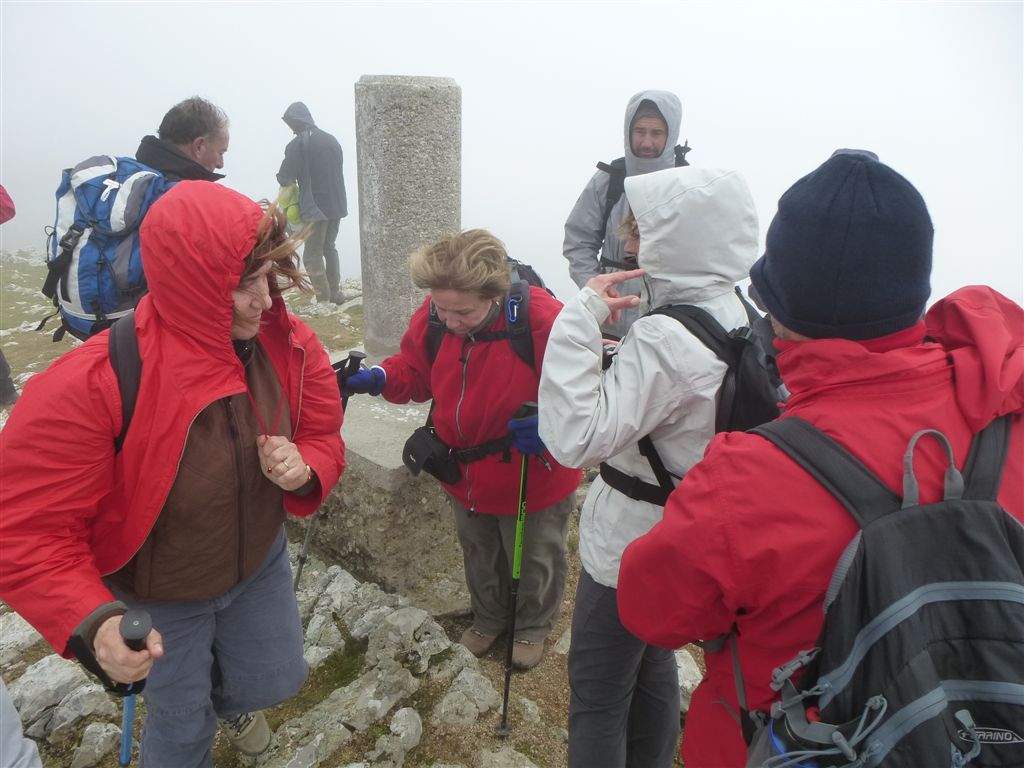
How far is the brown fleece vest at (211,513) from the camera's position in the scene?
2184 mm

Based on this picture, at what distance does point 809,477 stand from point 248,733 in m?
3.03

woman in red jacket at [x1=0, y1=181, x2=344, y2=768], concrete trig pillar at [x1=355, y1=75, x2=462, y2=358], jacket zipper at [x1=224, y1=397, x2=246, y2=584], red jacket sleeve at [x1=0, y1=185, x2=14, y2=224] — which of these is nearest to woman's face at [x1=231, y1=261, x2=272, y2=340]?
woman in red jacket at [x1=0, y1=181, x2=344, y2=768]

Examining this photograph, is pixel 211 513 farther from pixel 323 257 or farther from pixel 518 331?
pixel 323 257

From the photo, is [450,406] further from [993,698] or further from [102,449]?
[993,698]

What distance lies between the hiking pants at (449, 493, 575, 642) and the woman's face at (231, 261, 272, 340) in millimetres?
1834

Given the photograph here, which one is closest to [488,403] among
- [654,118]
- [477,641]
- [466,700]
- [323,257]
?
[466,700]

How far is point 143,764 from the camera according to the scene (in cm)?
246

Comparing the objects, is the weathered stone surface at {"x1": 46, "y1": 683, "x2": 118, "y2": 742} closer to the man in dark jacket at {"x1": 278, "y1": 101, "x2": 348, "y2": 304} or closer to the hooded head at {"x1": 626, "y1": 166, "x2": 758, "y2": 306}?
the hooded head at {"x1": 626, "y1": 166, "x2": 758, "y2": 306}

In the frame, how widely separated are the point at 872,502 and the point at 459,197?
14.4ft

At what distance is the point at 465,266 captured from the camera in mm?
2936

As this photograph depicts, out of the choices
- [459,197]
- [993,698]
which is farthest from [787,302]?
[459,197]

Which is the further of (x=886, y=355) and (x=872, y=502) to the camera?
(x=886, y=355)

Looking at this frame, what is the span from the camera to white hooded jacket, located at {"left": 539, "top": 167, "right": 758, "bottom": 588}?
2.03 metres

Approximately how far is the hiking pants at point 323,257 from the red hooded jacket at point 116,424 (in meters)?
8.42
